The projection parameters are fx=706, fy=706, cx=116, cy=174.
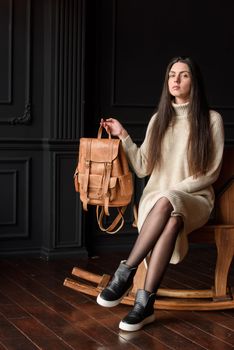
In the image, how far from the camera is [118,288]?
10.5 ft

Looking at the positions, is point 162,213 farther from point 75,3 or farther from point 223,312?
point 75,3

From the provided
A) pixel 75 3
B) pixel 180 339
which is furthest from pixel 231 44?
pixel 180 339

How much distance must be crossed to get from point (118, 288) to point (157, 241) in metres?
0.28

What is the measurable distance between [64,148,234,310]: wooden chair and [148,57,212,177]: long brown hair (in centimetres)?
27

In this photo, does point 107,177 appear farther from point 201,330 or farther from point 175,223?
point 201,330

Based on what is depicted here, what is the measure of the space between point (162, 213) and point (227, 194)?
587 millimetres

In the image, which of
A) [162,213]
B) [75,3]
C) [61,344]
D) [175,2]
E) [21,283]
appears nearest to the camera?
[61,344]

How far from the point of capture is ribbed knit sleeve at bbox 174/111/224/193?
3.45m

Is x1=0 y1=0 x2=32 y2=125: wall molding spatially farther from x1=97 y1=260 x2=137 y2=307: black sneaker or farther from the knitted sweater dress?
x1=97 y1=260 x2=137 y2=307: black sneaker

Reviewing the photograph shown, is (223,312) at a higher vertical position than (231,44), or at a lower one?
lower

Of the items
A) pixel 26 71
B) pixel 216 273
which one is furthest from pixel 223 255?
pixel 26 71

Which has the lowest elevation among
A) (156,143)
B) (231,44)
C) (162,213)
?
(162,213)

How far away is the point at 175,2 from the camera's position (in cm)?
500

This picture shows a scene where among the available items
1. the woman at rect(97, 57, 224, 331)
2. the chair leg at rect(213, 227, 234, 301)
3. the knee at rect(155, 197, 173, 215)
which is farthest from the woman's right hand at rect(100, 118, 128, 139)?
the chair leg at rect(213, 227, 234, 301)
